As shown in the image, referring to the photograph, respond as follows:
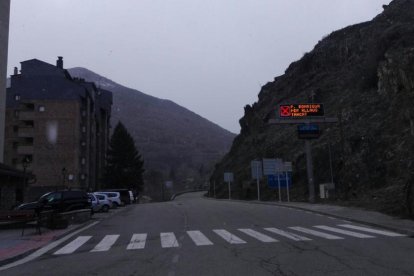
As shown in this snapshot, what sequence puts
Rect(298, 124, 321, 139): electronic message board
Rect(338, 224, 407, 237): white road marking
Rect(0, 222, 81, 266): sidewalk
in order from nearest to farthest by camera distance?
Rect(0, 222, 81, 266): sidewalk < Rect(338, 224, 407, 237): white road marking < Rect(298, 124, 321, 139): electronic message board

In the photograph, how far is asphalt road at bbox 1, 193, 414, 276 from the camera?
1111 centimetres

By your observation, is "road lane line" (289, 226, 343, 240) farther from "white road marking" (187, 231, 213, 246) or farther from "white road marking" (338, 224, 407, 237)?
"white road marking" (187, 231, 213, 246)

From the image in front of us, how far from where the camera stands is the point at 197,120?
644ft

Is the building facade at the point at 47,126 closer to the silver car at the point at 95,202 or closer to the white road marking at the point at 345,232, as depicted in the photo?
the silver car at the point at 95,202

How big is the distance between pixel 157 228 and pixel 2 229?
340 inches

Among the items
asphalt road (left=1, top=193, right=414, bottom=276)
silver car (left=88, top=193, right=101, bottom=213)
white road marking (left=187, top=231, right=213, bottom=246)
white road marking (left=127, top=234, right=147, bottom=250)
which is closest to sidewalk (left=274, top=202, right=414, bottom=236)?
asphalt road (left=1, top=193, right=414, bottom=276)

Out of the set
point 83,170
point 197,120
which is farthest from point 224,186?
point 197,120

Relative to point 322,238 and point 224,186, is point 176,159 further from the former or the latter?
point 322,238

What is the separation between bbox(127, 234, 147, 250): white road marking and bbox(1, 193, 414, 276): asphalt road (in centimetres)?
4

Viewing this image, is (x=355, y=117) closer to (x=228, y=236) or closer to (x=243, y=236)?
(x=243, y=236)

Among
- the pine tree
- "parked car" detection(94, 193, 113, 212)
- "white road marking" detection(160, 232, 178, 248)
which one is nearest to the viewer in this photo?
"white road marking" detection(160, 232, 178, 248)

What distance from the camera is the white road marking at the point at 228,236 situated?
1664cm

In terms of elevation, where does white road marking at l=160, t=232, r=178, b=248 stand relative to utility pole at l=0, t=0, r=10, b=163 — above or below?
below

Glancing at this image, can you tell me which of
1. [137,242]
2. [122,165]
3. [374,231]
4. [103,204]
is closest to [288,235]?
[374,231]
